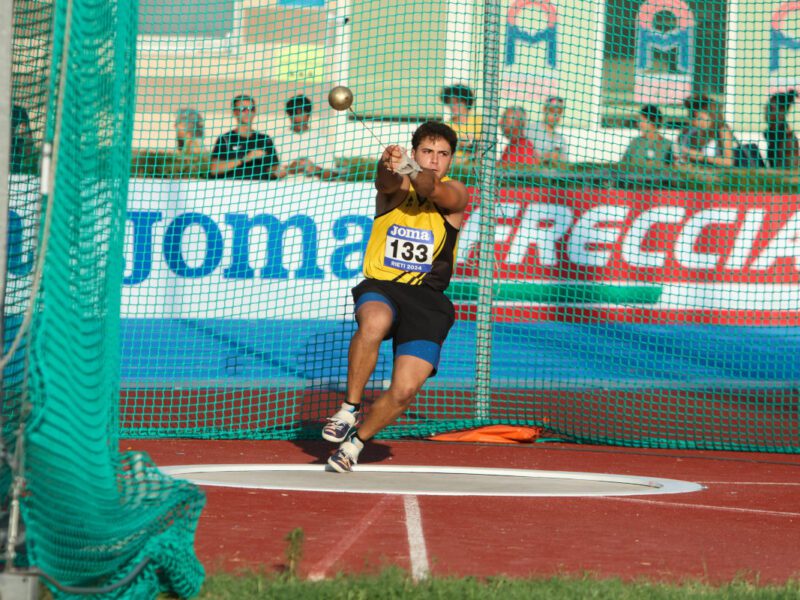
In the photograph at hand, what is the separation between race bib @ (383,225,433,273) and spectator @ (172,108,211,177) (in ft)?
13.7

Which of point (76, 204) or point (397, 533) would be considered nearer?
point (76, 204)

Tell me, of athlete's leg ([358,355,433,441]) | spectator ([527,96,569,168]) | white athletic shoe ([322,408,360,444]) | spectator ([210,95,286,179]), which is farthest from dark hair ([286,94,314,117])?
white athletic shoe ([322,408,360,444])

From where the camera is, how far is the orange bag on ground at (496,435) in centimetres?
860

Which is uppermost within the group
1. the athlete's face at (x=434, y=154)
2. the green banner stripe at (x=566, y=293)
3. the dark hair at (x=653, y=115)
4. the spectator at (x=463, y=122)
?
the dark hair at (x=653, y=115)

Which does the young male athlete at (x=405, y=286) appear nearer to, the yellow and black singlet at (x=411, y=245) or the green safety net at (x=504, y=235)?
the yellow and black singlet at (x=411, y=245)

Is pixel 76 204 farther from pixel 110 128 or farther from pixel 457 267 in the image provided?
pixel 457 267

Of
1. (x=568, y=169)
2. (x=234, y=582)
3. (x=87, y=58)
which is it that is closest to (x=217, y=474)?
(x=234, y=582)

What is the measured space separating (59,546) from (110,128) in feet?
4.80

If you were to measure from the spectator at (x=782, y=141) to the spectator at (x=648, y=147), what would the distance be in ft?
2.99

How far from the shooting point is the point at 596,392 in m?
10.5

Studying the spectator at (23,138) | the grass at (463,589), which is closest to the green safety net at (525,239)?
the spectator at (23,138)

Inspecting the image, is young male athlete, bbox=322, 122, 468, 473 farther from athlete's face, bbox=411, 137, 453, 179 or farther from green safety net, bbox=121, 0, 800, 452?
green safety net, bbox=121, 0, 800, 452

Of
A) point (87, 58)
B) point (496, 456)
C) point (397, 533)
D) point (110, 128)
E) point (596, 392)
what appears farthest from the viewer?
point (596, 392)

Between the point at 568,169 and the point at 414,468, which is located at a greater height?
the point at 568,169
